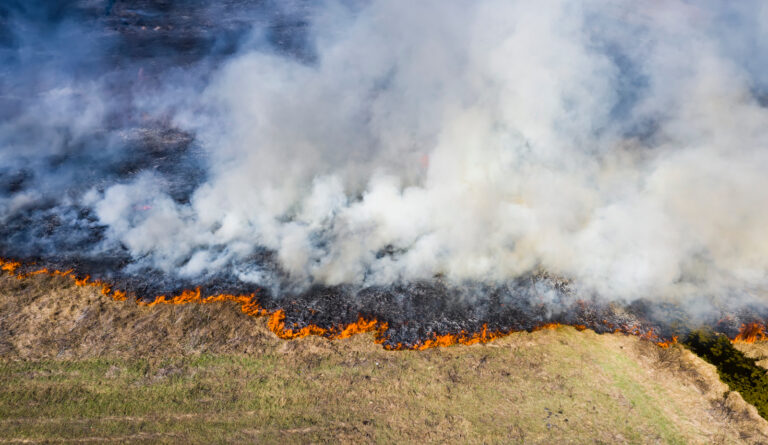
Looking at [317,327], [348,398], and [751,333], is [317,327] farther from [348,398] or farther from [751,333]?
[751,333]

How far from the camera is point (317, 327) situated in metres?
12.3

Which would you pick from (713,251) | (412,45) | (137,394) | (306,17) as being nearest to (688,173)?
(713,251)

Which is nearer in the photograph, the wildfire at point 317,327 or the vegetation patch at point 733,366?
the vegetation patch at point 733,366

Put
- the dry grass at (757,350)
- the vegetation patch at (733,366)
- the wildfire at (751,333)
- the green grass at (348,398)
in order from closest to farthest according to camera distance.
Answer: the green grass at (348,398), the vegetation patch at (733,366), the dry grass at (757,350), the wildfire at (751,333)

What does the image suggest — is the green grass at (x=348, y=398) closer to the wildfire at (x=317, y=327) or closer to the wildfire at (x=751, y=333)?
the wildfire at (x=317, y=327)

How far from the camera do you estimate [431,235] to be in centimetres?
1513

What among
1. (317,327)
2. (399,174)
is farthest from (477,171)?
(317,327)

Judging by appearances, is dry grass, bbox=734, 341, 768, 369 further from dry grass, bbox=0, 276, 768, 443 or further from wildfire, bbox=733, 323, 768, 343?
dry grass, bbox=0, 276, 768, 443

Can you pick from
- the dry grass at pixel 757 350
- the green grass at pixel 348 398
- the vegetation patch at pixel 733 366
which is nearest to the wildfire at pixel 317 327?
the dry grass at pixel 757 350

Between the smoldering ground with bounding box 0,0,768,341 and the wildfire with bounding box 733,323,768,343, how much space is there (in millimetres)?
516

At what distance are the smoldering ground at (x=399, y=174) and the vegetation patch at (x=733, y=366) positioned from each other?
85 centimetres

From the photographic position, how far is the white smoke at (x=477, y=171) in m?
14.4

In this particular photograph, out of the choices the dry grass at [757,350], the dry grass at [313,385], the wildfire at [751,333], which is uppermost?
the wildfire at [751,333]

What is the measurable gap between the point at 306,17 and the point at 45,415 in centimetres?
2289
